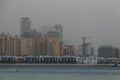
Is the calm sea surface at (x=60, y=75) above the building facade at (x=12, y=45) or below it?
below

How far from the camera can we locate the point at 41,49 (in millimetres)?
67750

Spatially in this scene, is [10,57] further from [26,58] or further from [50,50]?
[50,50]

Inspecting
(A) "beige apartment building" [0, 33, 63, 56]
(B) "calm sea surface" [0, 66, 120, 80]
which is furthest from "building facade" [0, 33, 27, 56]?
(B) "calm sea surface" [0, 66, 120, 80]

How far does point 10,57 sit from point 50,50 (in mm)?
7584

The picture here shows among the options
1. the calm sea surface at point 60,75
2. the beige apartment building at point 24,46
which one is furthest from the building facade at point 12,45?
the calm sea surface at point 60,75

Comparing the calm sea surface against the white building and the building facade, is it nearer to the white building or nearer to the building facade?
the white building

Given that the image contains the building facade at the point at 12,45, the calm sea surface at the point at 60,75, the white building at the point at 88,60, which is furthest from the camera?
the building facade at the point at 12,45

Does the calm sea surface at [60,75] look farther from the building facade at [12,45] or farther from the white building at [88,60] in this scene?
the building facade at [12,45]

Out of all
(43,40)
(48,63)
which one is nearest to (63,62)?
(48,63)

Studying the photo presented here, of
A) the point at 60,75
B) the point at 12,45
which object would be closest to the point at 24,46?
the point at 12,45

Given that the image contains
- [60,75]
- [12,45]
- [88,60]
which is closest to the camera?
[60,75]

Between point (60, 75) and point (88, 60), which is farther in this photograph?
point (88, 60)

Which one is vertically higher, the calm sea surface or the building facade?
the building facade

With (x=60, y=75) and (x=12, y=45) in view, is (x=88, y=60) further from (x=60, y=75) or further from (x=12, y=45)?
(x=60, y=75)
